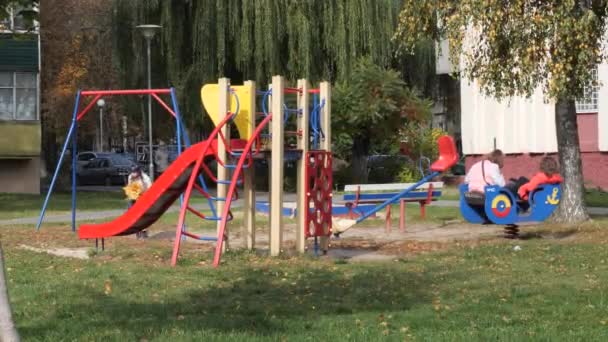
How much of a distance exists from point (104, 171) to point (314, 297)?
44.6 metres

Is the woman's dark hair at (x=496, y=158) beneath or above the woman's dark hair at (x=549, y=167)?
above

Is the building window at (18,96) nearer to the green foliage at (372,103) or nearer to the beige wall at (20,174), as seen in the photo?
the beige wall at (20,174)

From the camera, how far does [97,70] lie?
56625 mm

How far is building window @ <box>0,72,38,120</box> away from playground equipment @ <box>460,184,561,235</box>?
2736 centimetres

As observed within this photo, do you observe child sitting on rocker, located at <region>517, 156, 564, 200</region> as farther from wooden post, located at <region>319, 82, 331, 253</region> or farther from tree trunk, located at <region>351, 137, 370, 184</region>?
tree trunk, located at <region>351, 137, 370, 184</region>

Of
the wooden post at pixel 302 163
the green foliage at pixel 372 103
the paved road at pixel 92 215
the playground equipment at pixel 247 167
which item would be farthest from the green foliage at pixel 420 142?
the wooden post at pixel 302 163

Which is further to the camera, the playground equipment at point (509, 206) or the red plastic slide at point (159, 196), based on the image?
the playground equipment at point (509, 206)

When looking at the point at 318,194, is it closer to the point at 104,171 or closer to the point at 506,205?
the point at 506,205

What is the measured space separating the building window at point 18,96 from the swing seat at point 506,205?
27428 millimetres

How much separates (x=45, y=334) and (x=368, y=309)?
9.46ft

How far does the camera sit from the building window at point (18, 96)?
42625mm

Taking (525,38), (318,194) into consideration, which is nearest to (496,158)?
(525,38)

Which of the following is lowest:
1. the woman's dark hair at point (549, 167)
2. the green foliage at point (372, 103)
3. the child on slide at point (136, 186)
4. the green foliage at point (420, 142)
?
the child on slide at point (136, 186)

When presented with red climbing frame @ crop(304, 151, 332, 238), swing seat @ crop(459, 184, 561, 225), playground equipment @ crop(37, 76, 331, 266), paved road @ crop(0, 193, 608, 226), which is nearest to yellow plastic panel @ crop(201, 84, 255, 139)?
playground equipment @ crop(37, 76, 331, 266)
